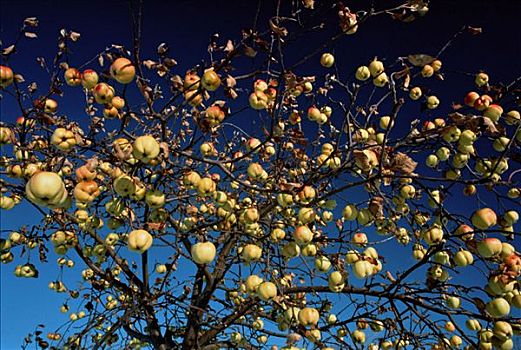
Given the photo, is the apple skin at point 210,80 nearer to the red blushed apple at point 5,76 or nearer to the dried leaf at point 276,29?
the dried leaf at point 276,29

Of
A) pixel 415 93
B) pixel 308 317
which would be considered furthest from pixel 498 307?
pixel 415 93

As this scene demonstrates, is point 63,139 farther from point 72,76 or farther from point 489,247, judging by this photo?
point 489,247

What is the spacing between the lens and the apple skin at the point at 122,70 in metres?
2.93

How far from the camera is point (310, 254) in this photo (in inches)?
137

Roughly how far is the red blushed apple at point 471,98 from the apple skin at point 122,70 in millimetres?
2813

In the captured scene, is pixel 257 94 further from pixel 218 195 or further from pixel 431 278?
pixel 431 278

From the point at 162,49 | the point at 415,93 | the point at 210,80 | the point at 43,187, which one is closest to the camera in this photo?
the point at 43,187

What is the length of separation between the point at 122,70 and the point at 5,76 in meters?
0.90

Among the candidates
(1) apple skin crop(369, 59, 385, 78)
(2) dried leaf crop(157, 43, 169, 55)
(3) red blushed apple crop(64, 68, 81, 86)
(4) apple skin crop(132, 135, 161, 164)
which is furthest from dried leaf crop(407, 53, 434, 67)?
(3) red blushed apple crop(64, 68, 81, 86)

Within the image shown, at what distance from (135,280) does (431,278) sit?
3541 mm

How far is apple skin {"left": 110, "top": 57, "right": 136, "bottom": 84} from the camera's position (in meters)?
2.93

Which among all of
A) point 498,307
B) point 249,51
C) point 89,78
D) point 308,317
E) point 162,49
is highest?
point 162,49

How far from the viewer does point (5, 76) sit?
9.99 feet

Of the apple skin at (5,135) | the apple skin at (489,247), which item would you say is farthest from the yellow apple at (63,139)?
the apple skin at (489,247)
